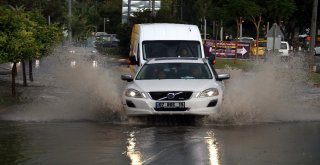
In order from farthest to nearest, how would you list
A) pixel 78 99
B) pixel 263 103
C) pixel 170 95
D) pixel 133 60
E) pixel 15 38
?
1. pixel 133 60
2. pixel 78 99
3. pixel 15 38
4. pixel 263 103
5. pixel 170 95

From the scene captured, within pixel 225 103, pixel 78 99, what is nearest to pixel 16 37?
pixel 78 99

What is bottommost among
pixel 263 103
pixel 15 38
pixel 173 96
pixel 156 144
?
pixel 263 103

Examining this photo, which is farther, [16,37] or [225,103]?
[16,37]

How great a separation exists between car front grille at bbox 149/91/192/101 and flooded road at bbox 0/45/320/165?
56 cm

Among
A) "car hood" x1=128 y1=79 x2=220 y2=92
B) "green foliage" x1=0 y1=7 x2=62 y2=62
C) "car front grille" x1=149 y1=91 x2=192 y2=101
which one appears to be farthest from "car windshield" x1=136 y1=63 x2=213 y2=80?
"green foliage" x1=0 y1=7 x2=62 y2=62

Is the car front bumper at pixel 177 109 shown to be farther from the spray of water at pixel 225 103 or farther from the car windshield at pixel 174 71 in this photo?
the car windshield at pixel 174 71

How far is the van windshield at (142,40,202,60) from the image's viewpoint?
2025 cm

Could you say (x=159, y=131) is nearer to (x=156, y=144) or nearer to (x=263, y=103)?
(x=156, y=144)

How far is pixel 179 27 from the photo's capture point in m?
21.3

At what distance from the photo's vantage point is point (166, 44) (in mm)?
20547

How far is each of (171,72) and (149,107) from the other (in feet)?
5.48

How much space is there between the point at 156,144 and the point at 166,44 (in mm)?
9213

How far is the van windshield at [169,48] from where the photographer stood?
66.4 ft

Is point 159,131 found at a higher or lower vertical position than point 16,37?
lower
